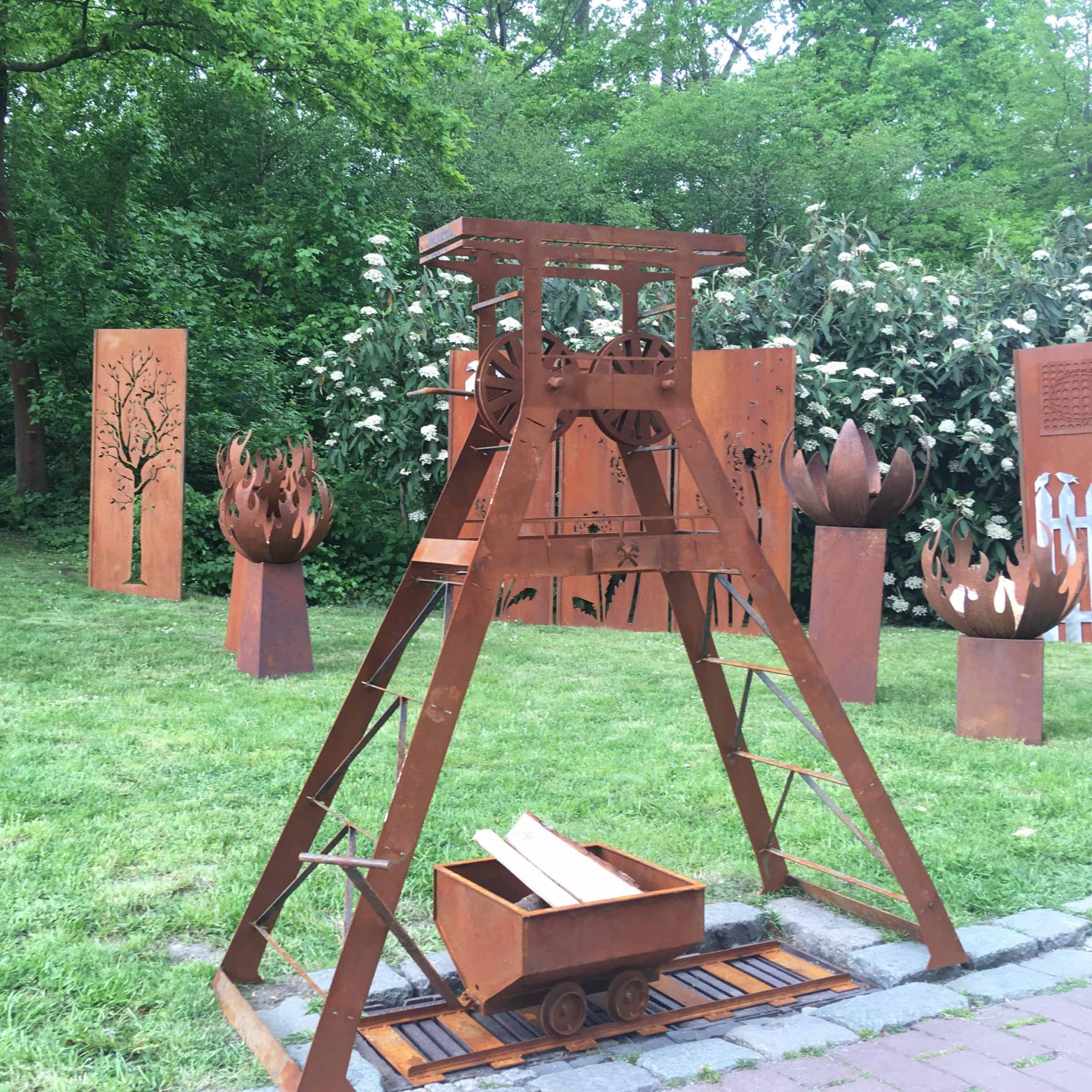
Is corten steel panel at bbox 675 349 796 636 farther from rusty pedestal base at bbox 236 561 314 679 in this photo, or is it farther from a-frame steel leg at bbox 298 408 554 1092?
a-frame steel leg at bbox 298 408 554 1092

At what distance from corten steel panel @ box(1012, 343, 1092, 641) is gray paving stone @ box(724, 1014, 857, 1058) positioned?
22.8 feet

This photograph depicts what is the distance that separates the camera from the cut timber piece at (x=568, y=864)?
2826 mm

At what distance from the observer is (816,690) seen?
2.92m

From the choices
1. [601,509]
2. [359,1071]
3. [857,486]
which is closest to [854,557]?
[857,486]

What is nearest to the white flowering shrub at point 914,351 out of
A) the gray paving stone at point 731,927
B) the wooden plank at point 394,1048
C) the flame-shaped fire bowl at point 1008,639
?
the flame-shaped fire bowl at point 1008,639

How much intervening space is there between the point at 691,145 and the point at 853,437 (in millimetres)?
12000

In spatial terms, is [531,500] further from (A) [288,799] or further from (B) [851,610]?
(A) [288,799]

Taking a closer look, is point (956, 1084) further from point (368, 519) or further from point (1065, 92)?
point (1065, 92)

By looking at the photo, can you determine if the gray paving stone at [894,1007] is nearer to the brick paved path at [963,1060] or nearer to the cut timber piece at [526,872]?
the brick paved path at [963,1060]

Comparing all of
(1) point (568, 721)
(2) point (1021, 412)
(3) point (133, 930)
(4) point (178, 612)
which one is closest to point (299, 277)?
(4) point (178, 612)

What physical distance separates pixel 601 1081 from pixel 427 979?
619mm

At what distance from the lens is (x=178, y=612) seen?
8.79m

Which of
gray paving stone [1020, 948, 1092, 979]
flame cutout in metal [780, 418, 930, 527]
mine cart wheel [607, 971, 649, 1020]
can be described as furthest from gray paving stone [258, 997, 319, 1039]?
flame cutout in metal [780, 418, 930, 527]

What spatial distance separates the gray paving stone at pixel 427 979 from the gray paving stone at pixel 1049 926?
1624 mm
